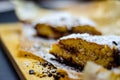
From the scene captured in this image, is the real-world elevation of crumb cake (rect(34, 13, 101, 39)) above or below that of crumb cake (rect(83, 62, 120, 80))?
above

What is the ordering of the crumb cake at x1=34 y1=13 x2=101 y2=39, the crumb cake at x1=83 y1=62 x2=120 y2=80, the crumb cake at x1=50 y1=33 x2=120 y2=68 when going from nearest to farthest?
the crumb cake at x1=83 y1=62 x2=120 y2=80
the crumb cake at x1=50 y1=33 x2=120 y2=68
the crumb cake at x1=34 y1=13 x2=101 y2=39

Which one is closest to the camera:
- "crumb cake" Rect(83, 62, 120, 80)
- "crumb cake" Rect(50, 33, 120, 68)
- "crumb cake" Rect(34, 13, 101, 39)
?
"crumb cake" Rect(83, 62, 120, 80)

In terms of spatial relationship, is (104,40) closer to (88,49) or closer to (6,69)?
(88,49)

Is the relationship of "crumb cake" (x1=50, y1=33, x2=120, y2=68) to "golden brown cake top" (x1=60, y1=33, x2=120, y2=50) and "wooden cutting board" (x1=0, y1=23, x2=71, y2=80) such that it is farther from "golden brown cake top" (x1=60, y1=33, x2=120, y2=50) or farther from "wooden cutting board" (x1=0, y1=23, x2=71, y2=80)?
"wooden cutting board" (x1=0, y1=23, x2=71, y2=80)

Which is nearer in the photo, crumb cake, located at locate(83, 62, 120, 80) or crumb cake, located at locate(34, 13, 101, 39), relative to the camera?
crumb cake, located at locate(83, 62, 120, 80)

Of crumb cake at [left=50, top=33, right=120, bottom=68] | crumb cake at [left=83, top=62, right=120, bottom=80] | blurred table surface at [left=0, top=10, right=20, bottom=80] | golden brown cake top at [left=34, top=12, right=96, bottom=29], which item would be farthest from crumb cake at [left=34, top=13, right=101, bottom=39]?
crumb cake at [left=83, top=62, right=120, bottom=80]

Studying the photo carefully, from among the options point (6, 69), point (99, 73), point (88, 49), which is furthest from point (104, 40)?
point (6, 69)

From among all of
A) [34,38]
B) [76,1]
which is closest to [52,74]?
[34,38]

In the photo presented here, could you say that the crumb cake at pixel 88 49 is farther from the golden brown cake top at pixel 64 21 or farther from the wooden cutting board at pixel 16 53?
the golden brown cake top at pixel 64 21
